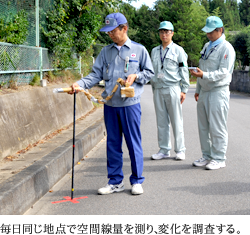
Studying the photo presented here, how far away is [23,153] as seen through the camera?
5.86m

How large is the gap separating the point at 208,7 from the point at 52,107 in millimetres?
82853

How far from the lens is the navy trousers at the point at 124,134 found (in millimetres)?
4492

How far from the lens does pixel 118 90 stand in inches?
173

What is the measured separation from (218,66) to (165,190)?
2.10 metres

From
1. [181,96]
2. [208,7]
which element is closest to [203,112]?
[181,96]

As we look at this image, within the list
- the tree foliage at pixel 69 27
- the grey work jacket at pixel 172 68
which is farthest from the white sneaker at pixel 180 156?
the tree foliage at pixel 69 27

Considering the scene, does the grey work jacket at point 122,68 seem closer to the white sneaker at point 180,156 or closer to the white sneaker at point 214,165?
the white sneaker at point 214,165

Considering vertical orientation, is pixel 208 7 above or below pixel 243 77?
above

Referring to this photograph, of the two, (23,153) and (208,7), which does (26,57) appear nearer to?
(23,153)

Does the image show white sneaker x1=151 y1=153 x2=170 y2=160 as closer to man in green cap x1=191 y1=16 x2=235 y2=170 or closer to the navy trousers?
man in green cap x1=191 y1=16 x2=235 y2=170

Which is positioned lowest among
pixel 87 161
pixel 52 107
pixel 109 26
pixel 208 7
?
pixel 87 161

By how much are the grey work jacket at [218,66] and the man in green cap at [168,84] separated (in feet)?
1.52

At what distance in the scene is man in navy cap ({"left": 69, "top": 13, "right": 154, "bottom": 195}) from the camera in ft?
14.5

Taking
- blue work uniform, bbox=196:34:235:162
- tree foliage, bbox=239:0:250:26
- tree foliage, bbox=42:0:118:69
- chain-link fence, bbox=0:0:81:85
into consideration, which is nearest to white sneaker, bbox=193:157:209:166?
blue work uniform, bbox=196:34:235:162
